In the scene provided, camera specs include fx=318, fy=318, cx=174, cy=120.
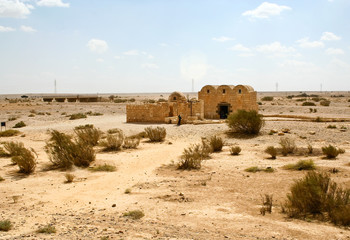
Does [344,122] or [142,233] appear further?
[344,122]

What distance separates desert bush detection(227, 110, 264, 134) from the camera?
53.6 feet

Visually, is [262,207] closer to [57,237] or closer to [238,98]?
[57,237]

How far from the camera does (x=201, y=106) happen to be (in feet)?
80.4

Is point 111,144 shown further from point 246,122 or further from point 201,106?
point 201,106

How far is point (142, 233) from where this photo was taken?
533 cm

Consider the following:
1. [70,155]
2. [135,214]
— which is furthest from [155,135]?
[135,214]

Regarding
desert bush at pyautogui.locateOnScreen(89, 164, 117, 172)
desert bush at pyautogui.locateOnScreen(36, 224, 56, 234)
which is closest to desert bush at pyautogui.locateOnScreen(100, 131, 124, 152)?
desert bush at pyautogui.locateOnScreen(89, 164, 117, 172)

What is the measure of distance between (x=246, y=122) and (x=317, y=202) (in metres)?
10.4

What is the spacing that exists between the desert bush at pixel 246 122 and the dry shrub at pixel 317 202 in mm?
9830

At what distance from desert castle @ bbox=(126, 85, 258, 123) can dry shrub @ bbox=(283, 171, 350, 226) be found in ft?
49.1

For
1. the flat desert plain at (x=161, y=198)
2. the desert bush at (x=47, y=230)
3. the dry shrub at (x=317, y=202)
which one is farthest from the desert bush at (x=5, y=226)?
the dry shrub at (x=317, y=202)

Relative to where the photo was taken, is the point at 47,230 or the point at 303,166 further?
the point at 303,166

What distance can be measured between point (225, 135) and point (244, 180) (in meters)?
7.87

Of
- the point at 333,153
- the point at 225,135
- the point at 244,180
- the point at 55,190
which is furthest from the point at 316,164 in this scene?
the point at 55,190
